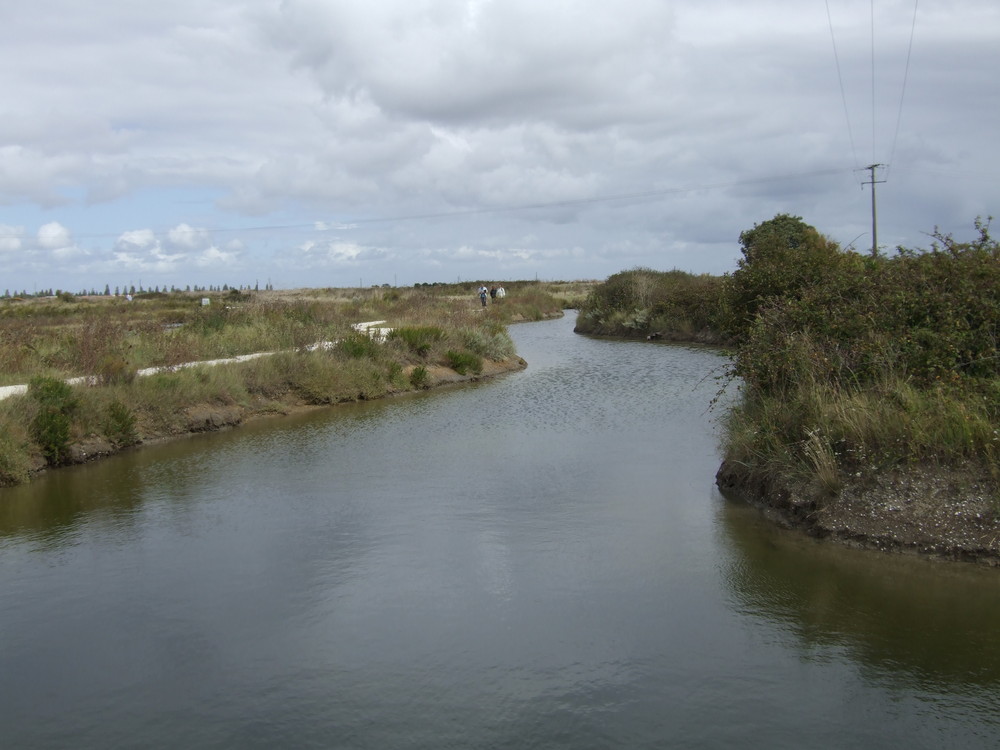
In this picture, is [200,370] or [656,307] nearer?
[200,370]

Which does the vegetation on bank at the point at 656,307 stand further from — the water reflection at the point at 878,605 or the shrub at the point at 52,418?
the water reflection at the point at 878,605

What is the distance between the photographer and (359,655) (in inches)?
297

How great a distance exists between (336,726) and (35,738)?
7.15 feet

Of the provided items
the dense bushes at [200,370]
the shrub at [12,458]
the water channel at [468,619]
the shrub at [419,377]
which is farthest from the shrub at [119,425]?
the shrub at [419,377]

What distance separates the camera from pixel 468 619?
27.3ft

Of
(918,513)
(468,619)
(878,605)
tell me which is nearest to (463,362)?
(918,513)

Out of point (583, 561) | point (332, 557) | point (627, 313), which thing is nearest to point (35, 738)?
point (332, 557)

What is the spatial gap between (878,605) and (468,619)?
3.92 metres

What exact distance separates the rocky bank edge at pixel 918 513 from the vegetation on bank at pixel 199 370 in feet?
Result: 39.5

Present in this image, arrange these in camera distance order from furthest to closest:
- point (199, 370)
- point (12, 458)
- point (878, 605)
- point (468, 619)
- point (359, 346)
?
point (359, 346), point (199, 370), point (12, 458), point (878, 605), point (468, 619)

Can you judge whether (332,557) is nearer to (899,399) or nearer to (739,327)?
(899,399)

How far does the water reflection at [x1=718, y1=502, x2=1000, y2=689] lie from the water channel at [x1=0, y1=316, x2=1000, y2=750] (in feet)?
0.09

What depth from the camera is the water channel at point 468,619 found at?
6520 mm

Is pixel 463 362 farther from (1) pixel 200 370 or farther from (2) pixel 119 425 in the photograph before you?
(2) pixel 119 425
